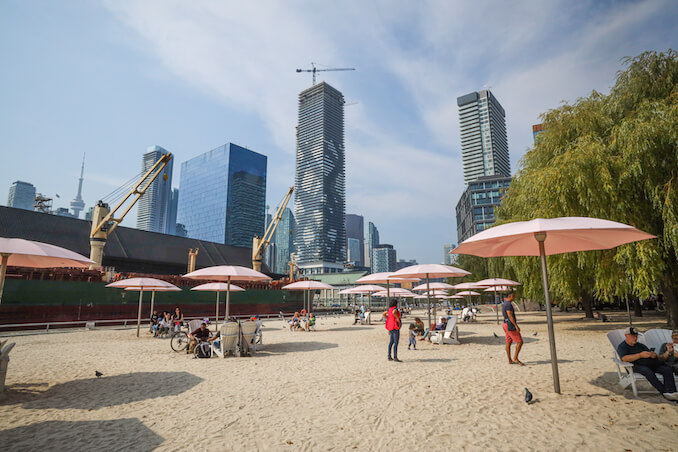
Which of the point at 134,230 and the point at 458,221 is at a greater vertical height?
the point at 458,221

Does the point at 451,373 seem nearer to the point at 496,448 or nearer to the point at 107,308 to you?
the point at 496,448

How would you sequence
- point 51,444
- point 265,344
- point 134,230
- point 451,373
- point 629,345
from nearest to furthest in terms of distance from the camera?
point 51,444 → point 629,345 → point 451,373 → point 265,344 → point 134,230

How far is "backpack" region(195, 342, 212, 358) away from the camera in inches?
389

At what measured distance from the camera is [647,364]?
5348mm

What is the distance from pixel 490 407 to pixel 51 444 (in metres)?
5.52

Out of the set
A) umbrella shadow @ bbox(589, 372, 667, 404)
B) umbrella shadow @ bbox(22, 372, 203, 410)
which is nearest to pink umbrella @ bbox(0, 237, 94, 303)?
umbrella shadow @ bbox(22, 372, 203, 410)

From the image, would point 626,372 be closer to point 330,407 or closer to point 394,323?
point 394,323

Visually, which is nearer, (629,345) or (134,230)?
(629,345)

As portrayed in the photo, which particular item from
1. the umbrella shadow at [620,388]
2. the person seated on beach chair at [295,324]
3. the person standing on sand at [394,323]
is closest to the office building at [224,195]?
the person seated on beach chair at [295,324]

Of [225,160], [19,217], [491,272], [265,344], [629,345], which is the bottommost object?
[265,344]

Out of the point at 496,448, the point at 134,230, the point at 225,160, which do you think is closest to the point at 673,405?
the point at 496,448

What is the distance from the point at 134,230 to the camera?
41625 mm

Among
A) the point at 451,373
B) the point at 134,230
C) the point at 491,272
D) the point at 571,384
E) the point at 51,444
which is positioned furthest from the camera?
the point at 134,230

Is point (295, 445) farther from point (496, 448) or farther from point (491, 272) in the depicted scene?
point (491, 272)
